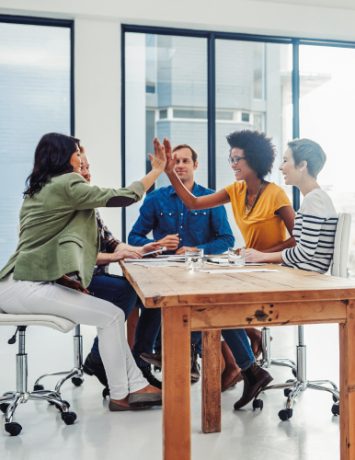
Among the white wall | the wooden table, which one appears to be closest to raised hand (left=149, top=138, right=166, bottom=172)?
the wooden table

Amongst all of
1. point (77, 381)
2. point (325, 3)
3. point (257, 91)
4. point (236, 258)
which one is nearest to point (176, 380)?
point (236, 258)

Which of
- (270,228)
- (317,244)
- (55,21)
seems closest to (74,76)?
(55,21)

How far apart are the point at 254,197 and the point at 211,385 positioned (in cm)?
117

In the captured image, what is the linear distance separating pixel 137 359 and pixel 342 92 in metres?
3.98

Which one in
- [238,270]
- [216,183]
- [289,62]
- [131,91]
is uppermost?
[289,62]

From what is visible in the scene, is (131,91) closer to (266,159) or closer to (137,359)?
(266,159)

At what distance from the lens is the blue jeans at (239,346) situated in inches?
90.8

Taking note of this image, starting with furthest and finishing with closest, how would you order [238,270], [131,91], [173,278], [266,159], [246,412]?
[131,91] → [266,159] → [246,412] → [238,270] → [173,278]

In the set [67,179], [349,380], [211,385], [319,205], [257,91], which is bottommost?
[211,385]

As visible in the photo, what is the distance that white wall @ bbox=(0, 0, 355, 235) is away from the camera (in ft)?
14.8

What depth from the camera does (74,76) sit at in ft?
15.2

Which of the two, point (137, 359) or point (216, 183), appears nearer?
point (137, 359)

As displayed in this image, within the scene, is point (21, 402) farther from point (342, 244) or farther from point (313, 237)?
point (342, 244)

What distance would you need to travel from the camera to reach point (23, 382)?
7.45ft
